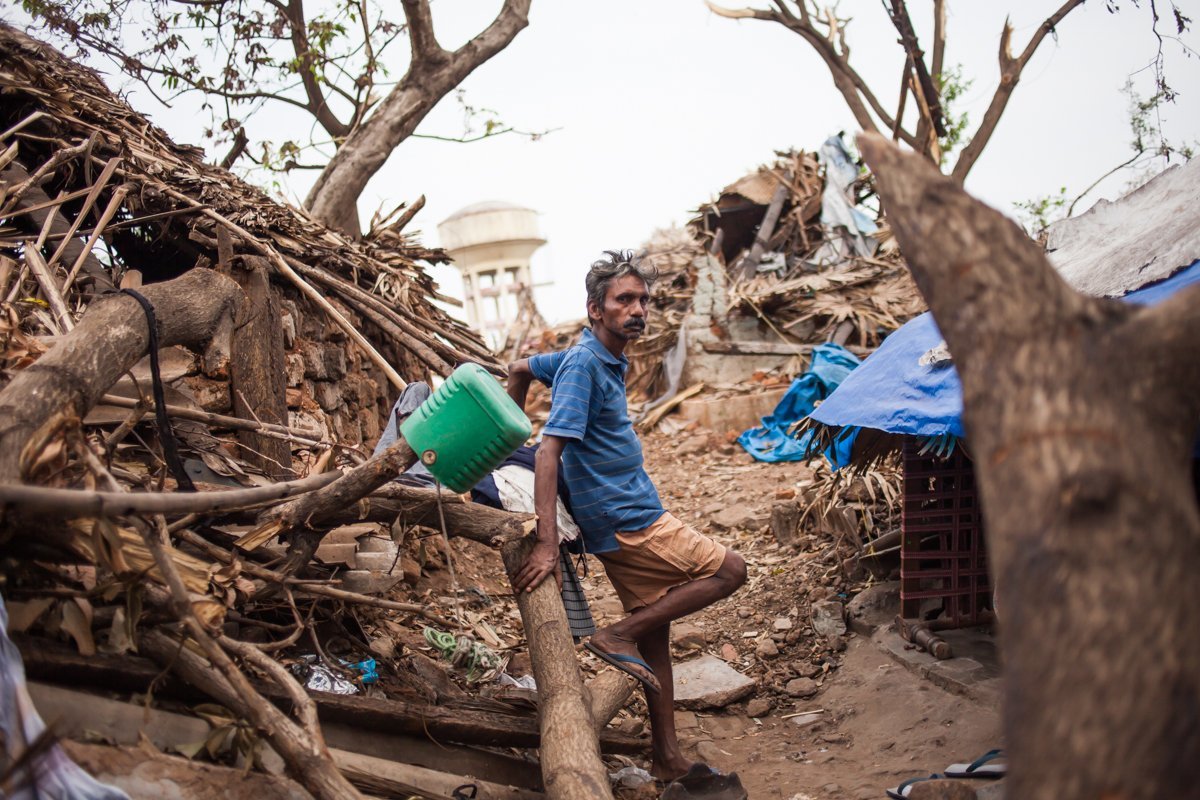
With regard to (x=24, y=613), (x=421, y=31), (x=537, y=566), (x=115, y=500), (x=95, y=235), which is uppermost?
(x=421, y=31)

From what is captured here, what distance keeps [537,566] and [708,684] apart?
1.88 m

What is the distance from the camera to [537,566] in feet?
10.2

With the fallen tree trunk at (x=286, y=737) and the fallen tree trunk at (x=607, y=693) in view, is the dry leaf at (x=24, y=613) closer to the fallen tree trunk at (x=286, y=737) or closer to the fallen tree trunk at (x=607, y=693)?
the fallen tree trunk at (x=286, y=737)

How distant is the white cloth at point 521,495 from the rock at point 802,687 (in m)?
1.91

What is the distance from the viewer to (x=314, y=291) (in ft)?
15.8

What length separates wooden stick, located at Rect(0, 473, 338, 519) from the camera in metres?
1.79

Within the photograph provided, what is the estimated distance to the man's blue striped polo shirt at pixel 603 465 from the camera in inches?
131

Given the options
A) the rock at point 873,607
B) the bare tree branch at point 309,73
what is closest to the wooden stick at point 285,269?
the rock at point 873,607

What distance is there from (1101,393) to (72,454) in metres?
2.50

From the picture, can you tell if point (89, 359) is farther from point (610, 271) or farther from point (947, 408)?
point (947, 408)

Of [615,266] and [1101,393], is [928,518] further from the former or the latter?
[1101,393]

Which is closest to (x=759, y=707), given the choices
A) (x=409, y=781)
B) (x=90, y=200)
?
(x=409, y=781)

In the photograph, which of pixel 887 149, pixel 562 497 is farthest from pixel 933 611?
pixel 887 149

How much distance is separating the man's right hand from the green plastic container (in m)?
0.55
